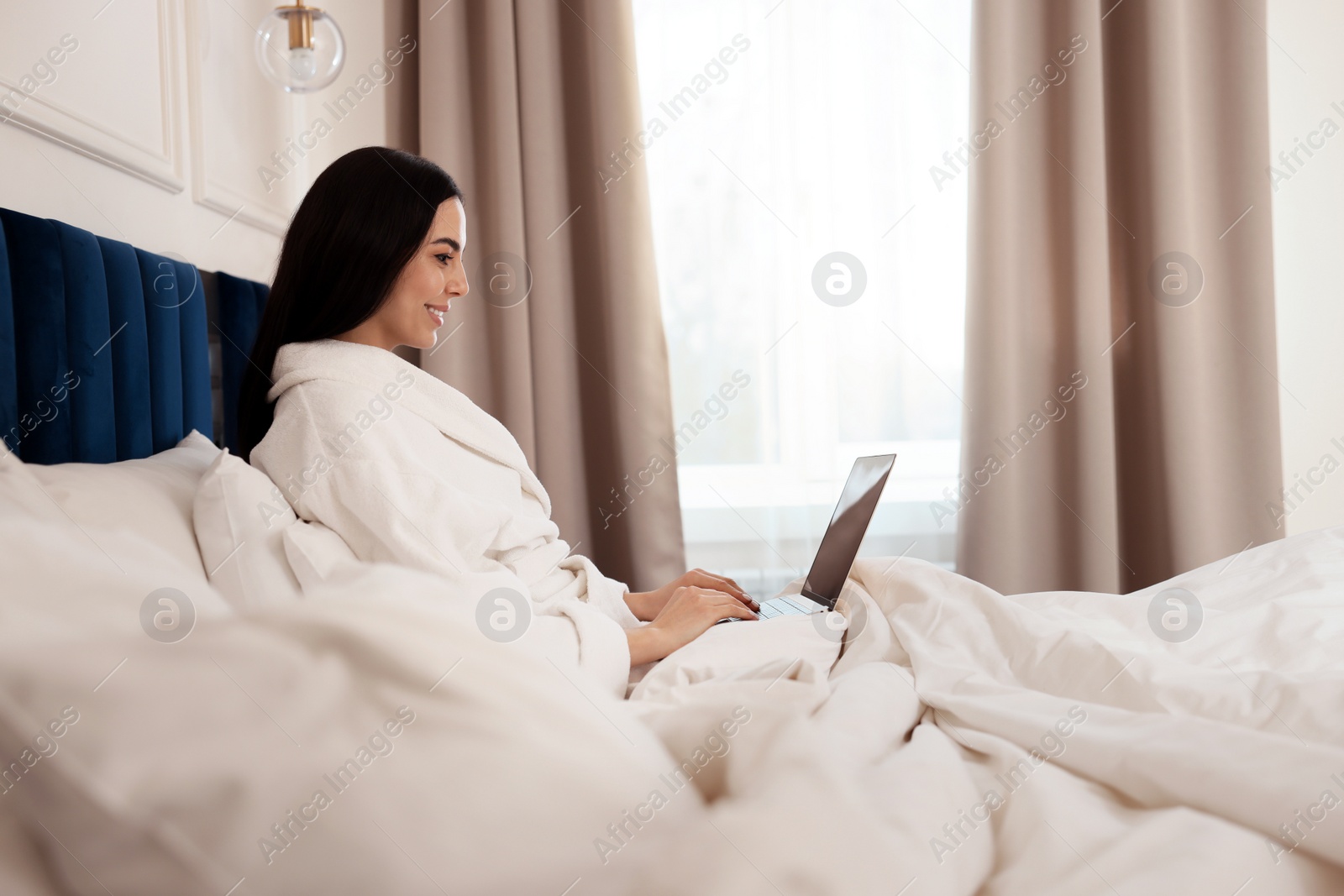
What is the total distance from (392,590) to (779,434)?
219 cm

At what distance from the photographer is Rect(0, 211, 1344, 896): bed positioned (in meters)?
0.39

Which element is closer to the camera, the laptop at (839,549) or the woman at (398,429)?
the woman at (398,429)

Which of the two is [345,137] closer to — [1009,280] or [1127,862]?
[1009,280]

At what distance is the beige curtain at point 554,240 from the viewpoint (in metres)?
2.33

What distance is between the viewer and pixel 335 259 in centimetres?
126

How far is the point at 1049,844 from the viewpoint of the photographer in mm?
595

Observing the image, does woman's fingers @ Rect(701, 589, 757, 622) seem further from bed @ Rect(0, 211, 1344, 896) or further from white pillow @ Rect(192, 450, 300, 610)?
white pillow @ Rect(192, 450, 300, 610)

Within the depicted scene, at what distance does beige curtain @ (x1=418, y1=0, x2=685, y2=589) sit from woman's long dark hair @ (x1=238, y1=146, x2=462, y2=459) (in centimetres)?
105

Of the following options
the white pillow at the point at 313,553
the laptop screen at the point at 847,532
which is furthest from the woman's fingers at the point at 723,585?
the white pillow at the point at 313,553

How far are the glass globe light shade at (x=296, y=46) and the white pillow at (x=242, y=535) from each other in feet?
3.12

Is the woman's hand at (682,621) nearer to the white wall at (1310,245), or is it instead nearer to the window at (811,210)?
the window at (811,210)

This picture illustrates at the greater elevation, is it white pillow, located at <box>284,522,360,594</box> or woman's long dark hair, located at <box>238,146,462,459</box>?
woman's long dark hair, located at <box>238,146,462,459</box>

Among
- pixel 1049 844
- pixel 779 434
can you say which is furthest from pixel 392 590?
pixel 779 434

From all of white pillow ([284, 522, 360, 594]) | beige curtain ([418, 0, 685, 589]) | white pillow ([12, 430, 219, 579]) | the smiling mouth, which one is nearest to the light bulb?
the smiling mouth
